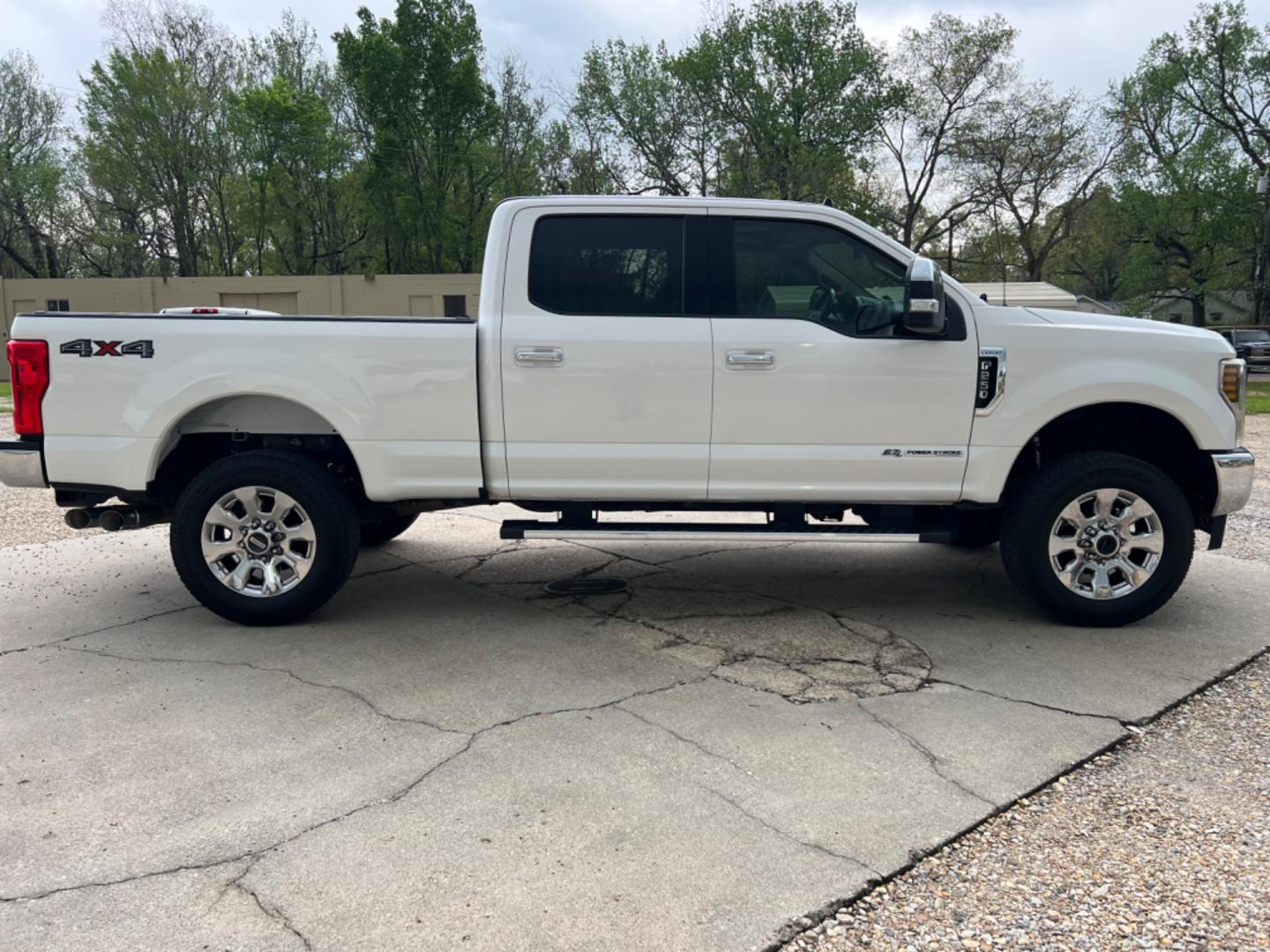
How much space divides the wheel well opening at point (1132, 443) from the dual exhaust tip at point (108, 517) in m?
4.74

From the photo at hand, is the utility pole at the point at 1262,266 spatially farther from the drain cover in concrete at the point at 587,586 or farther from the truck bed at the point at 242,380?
the truck bed at the point at 242,380

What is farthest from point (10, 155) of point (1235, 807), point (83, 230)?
point (1235, 807)

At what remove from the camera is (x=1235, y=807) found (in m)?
3.10

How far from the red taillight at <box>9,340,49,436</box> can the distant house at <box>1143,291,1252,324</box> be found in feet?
119

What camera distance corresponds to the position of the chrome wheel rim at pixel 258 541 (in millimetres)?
4840

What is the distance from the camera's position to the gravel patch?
8.02 ft

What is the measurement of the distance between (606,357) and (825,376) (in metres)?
1.11

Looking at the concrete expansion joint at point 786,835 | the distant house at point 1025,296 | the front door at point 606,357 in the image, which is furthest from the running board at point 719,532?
the distant house at point 1025,296

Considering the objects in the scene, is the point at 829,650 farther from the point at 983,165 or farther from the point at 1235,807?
the point at 983,165

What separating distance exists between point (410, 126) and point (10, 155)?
60.3ft

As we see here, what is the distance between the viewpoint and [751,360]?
15.4 ft

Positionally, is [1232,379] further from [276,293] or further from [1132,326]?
[276,293]

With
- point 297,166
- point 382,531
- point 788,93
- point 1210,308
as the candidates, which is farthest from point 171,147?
point 1210,308

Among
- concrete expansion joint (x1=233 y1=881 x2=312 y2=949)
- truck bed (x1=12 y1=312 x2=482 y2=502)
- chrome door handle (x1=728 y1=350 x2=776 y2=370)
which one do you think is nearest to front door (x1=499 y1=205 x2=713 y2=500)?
chrome door handle (x1=728 y1=350 x2=776 y2=370)
